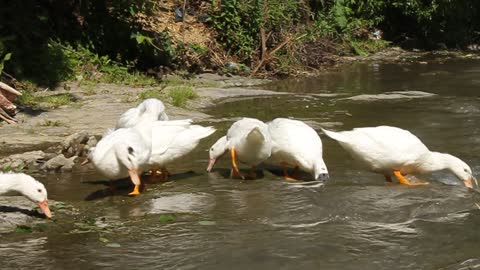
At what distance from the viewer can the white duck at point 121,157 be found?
641 cm

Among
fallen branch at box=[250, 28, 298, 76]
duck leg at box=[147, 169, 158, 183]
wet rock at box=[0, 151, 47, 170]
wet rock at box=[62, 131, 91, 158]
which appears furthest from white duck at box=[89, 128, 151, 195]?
fallen branch at box=[250, 28, 298, 76]

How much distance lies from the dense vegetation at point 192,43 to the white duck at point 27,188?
5789 mm

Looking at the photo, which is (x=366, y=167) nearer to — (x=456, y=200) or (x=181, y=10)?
(x=456, y=200)

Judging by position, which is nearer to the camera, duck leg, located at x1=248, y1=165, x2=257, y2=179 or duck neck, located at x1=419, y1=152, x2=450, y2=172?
duck neck, located at x1=419, y1=152, x2=450, y2=172

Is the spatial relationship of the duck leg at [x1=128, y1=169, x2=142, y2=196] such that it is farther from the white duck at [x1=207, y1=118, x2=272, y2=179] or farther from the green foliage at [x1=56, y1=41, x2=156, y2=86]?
the green foliage at [x1=56, y1=41, x2=156, y2=86]

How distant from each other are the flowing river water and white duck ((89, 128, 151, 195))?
0.67 feet

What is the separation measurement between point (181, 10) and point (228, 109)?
24.1 feet

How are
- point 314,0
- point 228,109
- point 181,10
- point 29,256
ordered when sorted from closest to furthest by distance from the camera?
point 29,256 < point 228,109 < point 181,10 < point 314,0

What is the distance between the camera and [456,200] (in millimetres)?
5797

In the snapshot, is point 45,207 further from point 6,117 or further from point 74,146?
point 6,117

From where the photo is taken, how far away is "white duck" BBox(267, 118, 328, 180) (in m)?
7.01

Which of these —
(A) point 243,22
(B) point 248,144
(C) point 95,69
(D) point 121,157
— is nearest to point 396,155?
(B) point 248,144

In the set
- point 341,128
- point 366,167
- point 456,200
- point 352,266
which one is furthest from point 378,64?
point 352,266

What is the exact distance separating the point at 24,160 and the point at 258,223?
3.33 meters
